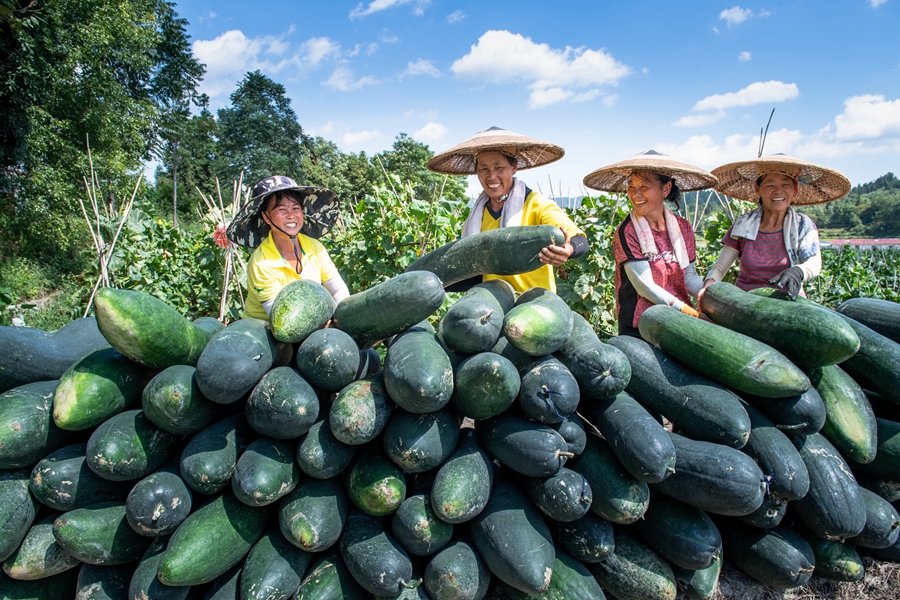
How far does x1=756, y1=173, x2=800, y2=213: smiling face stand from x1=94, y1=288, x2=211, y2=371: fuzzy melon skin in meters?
4.21

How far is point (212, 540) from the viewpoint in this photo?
206 centimetres

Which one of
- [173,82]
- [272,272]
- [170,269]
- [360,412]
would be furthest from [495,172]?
[173,82]

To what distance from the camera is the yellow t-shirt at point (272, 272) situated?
2938 millimetres

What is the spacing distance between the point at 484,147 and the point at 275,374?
218 cm

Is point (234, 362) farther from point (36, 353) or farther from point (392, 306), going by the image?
point (36, 353)

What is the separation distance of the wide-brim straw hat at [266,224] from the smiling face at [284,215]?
0.07 meters

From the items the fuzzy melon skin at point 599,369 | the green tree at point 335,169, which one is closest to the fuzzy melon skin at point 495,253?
the fuzzy melon skin at point 599,369

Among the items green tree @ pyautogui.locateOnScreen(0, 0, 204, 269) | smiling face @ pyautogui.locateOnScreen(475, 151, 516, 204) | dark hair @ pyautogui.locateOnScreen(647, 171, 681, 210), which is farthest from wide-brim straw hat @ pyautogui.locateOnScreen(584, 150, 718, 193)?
green tree @ pyautogui.locateOnScreen(0, 0, 204, 269)

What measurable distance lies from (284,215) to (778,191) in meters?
3.76

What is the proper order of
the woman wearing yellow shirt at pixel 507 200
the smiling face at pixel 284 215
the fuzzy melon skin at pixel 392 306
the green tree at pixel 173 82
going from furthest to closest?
1. the green tree at pixel 173 82
2. the woman wearing yellow shirt at pixel 507 200
3. the smiling face at pixel 284 215
4. the fuzzy melon skin at pixel 392 306

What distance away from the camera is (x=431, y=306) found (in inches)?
97.7

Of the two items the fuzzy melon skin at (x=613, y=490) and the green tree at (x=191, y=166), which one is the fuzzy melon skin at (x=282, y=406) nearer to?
the fuzzy melon skin at (x=613, y=490)

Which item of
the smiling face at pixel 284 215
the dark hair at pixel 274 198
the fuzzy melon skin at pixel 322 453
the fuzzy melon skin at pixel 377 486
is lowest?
the fuzzy melon skin at pixel 377 486

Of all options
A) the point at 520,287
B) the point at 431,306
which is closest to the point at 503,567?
the point at 431,306
